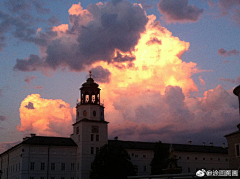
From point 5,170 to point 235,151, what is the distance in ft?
204

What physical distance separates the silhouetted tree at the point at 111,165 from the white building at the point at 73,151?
33.2 feet

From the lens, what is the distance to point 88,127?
8031 cm

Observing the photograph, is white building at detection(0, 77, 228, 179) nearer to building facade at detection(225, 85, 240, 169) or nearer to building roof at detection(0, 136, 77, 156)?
building roof at detection(0, 136, 77, 156)

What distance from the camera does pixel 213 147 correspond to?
344 ft

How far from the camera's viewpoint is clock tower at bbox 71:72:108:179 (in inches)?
3068

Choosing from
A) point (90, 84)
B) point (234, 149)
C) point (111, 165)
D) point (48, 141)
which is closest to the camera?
point (234, 149)

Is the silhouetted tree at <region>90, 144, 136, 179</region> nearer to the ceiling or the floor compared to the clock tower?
nearer to the floor

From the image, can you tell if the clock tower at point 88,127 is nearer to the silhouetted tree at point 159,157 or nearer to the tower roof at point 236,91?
the silhouetted tree at point 159,157

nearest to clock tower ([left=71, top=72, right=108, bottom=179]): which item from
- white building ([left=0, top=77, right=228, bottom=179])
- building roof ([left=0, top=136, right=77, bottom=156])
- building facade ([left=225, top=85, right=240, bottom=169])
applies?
white building ([left=0, top=77, right=228, bottom=179])

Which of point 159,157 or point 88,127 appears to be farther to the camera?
point 88,127

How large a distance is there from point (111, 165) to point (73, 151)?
16.0 meters

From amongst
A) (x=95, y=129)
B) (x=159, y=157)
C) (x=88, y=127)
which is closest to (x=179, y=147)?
(x=159, y=157)

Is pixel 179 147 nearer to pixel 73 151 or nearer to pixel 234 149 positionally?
pixel 73 151

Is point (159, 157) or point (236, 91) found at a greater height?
point (236, 91)
